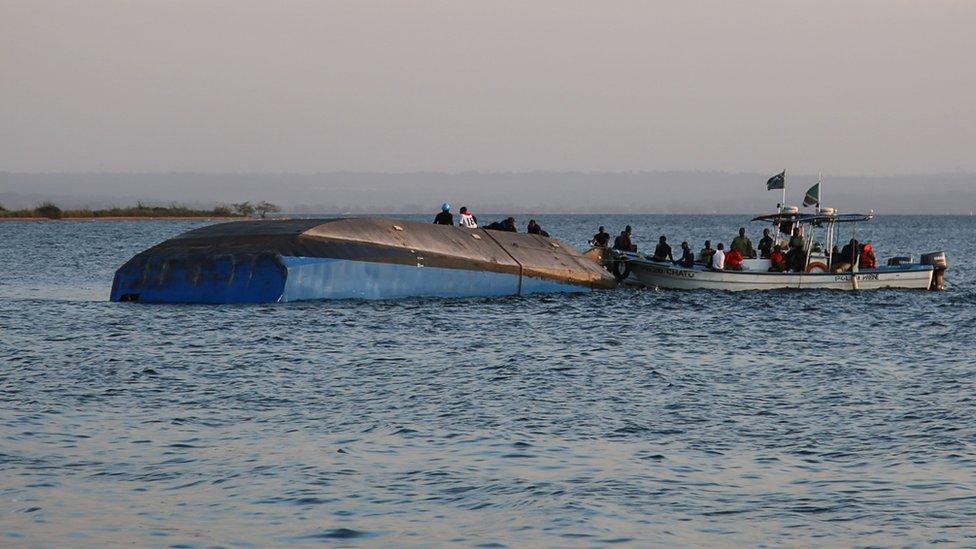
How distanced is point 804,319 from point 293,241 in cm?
1503

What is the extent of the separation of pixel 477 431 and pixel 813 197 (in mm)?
30388

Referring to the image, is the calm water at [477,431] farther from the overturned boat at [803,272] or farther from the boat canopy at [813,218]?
the boat canopy at [813,218]

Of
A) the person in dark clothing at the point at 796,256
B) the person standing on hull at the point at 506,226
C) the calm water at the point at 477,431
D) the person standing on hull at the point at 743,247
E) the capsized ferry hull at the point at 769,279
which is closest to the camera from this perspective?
the calm water at the point at 477,431

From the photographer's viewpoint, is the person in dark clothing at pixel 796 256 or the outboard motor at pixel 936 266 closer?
the person in dark clothing at pixel 796 256

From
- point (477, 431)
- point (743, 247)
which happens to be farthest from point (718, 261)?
point (477, 431)

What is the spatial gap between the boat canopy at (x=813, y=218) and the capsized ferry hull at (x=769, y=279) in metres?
1.92

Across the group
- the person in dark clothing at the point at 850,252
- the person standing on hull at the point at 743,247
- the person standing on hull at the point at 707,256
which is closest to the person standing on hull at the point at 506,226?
the person standing on hull at the point at 707,256

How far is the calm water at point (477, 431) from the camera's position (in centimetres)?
1220

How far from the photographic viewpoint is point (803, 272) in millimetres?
43688

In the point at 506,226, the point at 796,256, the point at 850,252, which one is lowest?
the point at 796,256

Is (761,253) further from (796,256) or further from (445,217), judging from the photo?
(445,217)

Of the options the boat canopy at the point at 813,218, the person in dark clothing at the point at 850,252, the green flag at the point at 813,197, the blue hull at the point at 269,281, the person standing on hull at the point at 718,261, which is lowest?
the blue hull at the point at 269,281

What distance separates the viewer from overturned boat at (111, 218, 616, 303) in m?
36.0

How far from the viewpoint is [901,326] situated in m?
34.0
